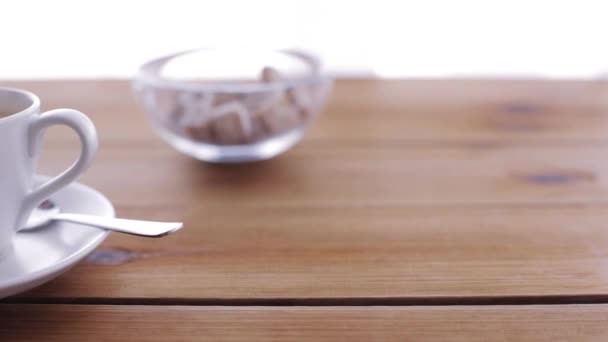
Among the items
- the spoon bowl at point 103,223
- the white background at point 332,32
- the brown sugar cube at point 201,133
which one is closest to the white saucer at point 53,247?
the spoon bowl at point 103,223

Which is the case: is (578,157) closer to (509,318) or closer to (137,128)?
(509,318)

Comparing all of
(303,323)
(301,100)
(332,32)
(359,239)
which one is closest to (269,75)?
(301,100)

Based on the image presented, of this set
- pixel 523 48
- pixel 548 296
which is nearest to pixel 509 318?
pixel 548 296

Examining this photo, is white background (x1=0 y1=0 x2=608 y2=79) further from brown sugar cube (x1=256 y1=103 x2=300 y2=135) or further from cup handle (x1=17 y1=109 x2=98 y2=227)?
cup handle (x1=17 y1=109 x2=98 y2=227)

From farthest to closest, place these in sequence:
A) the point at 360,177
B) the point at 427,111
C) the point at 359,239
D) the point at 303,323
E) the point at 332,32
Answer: the point at 332,32, the point at 427,111, the point at 360,177, the point at 359,239, the point at 303,323

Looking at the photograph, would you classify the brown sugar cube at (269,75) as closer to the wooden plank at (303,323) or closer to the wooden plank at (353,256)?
the wooden plank at (353,256)

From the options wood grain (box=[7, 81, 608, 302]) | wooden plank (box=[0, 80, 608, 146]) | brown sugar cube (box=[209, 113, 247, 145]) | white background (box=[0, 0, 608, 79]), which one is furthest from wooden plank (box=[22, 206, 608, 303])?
white background (box=[0, 0, 608, 79])

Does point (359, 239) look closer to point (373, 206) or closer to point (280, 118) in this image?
point (373, 206)
